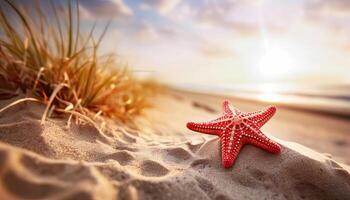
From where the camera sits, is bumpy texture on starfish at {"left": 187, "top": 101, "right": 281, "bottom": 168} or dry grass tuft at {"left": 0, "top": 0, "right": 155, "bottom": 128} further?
dry grass tuft at {"left": 0, "top": 0, "right": 155, "bottom": 128}

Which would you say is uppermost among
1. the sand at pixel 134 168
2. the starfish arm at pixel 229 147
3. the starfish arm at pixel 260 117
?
the starfish arm at pixel 260 117

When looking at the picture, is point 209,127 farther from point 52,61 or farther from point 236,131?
point 52,61

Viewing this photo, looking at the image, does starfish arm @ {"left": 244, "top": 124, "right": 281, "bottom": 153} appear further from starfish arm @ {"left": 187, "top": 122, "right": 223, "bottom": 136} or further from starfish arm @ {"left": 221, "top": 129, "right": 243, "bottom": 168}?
starfish arm @ {"left": 187, "top": 122, "right": 223, "bottom": 136}

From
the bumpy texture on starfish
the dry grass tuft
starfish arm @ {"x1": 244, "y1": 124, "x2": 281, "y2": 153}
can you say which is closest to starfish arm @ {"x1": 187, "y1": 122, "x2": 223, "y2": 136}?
the bumpy texture on starfish

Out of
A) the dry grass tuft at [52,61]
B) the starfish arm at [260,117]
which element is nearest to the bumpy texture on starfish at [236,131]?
the starfish arm at [260,117]

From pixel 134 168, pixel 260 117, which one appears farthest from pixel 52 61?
pixel 260 117

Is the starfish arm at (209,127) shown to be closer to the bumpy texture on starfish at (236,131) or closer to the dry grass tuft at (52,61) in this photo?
the bumpy texture on starfish at (236,131)
